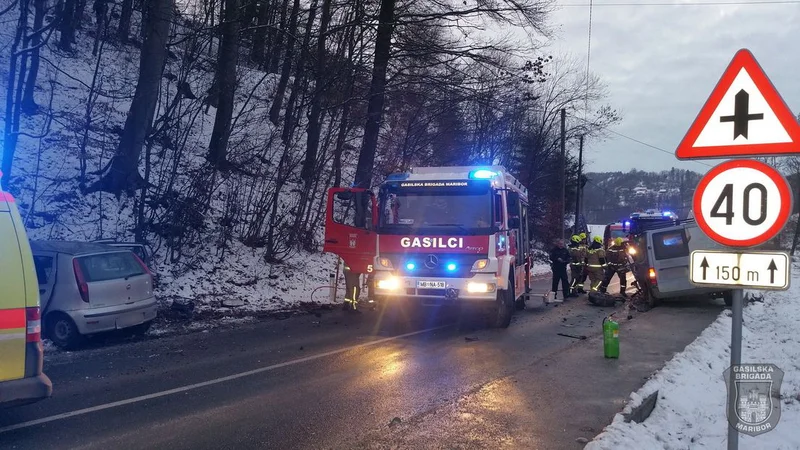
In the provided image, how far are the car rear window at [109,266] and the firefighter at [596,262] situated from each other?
10.9 meters

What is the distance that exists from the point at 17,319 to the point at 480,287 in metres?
7.21

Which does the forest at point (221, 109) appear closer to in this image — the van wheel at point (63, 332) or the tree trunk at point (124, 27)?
the tree trunk at point (124, 27)

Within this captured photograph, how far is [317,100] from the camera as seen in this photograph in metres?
17.4

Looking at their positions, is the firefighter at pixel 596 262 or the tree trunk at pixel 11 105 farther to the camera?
the firefighter at pixel 596 262

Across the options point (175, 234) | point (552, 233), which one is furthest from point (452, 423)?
point (552, 233)

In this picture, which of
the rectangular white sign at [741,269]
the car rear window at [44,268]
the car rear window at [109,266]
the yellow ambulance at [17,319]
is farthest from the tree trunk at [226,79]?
the rectangular white sign at [741,269]

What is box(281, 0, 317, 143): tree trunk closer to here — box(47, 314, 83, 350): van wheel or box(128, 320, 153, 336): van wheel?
box(128, 320, 153, 336): van wheel

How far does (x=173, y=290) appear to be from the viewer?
12727mm

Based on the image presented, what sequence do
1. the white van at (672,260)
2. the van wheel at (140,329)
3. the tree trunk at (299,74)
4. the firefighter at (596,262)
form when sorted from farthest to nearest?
the tree trunk at (299,74) < the firefighter at (596,262) < the white van at (672,260) < the van wheel at (140,329)

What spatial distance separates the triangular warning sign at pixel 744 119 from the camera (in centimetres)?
359

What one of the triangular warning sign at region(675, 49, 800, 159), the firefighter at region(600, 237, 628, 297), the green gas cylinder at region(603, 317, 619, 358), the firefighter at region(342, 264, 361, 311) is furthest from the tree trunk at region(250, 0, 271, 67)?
the triangular warning sign at region(675, 49, 800, 159)

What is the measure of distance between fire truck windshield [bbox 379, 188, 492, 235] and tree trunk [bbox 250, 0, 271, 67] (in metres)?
8.27

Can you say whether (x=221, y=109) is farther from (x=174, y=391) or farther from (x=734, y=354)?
(x=734, y=354)

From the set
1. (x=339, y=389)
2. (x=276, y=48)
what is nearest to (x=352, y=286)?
(x=339, y=389)
